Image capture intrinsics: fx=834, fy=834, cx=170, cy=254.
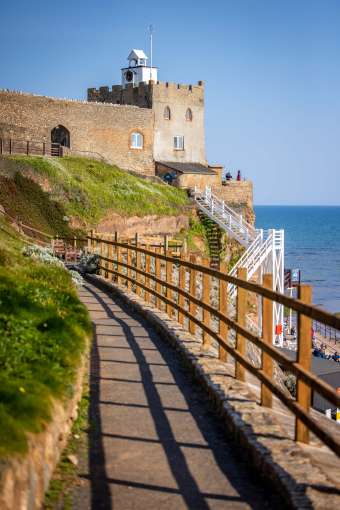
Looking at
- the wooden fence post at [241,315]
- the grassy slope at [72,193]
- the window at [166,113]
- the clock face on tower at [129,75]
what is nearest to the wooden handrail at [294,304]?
the wooden fence post at [241,315]

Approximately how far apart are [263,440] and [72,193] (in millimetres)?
41856

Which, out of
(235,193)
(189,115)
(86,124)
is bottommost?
(235,193)

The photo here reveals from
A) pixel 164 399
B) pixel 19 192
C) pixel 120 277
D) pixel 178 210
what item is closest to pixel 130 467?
pixel 164 399

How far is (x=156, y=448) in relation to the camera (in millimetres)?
7734

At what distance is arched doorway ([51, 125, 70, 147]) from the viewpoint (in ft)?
190

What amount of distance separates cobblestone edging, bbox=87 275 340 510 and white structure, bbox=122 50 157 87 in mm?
61194

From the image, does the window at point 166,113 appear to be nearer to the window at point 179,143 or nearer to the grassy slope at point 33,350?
the window at point 179,143

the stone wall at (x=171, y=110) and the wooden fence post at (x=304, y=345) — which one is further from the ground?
the stone wall at (x=171, y=110)

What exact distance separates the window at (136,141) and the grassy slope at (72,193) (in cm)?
495

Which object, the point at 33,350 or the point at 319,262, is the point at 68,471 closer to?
the point at 33,350

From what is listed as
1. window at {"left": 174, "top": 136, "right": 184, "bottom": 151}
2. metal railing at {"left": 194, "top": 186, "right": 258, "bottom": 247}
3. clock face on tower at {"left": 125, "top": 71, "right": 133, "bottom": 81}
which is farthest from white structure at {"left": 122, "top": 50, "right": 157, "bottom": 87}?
metal railing at {"left": 194, "top": 186, "right": 258, "bottom": 247}

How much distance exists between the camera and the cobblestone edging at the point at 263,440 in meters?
6.09

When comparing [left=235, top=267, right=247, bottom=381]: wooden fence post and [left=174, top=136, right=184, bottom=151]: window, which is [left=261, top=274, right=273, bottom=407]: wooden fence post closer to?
[left=235, top=267, right=247, bottom=381]: wooden fence post

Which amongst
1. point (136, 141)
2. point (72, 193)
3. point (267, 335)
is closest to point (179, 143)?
point (136, 141)
